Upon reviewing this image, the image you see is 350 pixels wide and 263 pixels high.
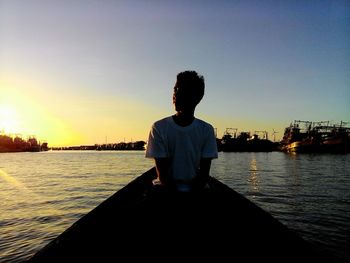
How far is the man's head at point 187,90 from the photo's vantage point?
308cm

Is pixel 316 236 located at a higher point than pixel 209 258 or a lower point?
lower

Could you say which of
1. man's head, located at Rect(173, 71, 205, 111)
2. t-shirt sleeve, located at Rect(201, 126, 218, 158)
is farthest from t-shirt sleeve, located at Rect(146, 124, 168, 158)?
t-shirt sleeve, located at Rect(201, 126, 218, 158)

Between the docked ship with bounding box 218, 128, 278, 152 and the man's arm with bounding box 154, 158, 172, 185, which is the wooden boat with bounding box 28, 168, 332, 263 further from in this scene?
the docked ship with bounding box 218, 128, 278, 152

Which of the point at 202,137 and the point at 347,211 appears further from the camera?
the point at 347,211

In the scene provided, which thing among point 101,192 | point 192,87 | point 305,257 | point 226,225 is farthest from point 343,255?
point 101,192

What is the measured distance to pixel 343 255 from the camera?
743cm

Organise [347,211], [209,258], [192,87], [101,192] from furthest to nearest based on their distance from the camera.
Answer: [101,192] < [347,211] < [192,87] < [209,258]

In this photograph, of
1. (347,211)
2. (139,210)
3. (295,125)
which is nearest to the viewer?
(139,210)

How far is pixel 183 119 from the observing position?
3.08 m

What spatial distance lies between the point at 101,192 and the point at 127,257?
1604 centimetres

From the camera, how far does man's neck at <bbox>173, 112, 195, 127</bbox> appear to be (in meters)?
3.07

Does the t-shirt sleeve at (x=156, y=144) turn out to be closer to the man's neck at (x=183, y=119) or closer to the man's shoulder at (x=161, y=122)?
the man's shoulder at (x=161, y=122)

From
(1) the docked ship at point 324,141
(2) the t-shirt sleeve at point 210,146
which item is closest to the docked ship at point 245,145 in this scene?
(1) the docked ship at point 324,141

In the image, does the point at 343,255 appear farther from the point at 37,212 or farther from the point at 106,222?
the point at 37,212
